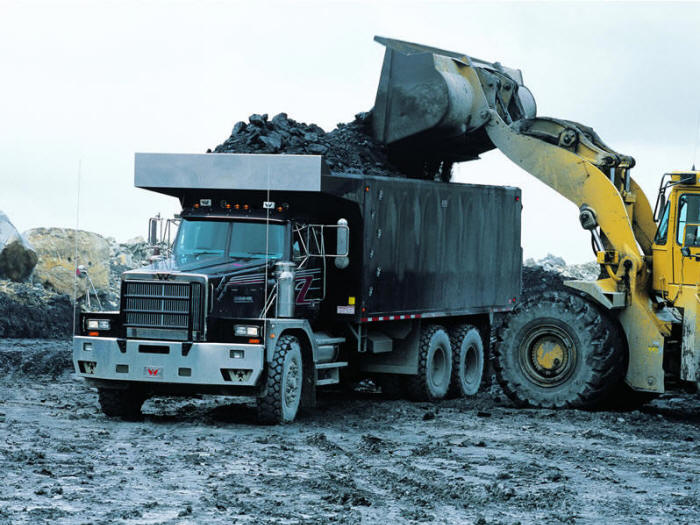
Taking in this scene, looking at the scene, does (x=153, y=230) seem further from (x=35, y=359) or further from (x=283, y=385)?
(x=35, y=359)

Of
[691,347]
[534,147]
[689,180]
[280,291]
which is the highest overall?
[534,147]

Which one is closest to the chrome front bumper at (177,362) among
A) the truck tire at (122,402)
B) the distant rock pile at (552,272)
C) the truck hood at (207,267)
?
the truck tire at (122,402)

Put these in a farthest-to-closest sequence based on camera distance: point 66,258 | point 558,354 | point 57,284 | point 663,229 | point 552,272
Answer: point 552,272, point 66,258, point 57,284, point 558,354, point 663,229

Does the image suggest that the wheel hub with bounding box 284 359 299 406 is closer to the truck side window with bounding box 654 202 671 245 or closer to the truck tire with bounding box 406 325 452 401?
the truck tire with bounding box 406 325 452 401

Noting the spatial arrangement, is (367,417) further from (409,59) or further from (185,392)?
(409,59)

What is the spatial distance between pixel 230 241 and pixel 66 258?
20.8m

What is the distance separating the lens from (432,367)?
1814 cm

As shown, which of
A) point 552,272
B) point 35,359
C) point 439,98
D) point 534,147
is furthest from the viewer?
point 552,272

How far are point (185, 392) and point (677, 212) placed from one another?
22.9 feet

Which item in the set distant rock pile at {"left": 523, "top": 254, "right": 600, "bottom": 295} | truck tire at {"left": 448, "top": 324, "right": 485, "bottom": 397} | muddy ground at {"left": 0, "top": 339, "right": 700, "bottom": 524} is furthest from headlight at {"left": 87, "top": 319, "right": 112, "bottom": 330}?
distant rock pile at {"left": 523, "top": 254, "right": 600, "bottom": 295}

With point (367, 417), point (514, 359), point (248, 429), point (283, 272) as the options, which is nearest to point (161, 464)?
point (248, 429)

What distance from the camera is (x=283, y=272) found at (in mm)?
14242

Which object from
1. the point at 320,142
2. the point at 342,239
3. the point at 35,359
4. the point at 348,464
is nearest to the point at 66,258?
the point at 35,359

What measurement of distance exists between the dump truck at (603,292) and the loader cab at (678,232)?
1 cm
